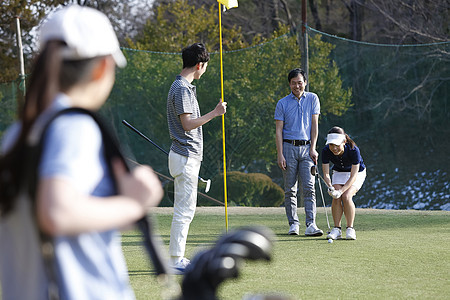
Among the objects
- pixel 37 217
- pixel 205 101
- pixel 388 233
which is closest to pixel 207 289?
pixel 37 217

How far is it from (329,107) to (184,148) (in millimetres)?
6652

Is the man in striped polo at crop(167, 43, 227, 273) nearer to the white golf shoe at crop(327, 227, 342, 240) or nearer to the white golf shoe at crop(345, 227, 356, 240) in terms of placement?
the white golf shoe at crop(327, 227, 342, 240)

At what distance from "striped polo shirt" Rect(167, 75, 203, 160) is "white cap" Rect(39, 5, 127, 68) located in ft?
11.2

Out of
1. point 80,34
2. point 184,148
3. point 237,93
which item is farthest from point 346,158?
point 80,34

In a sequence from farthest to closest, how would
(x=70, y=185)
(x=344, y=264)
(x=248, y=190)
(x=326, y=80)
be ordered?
1. (x=326, y=80)
2. (x=248, y=190)
3. (x=344, y=264)
4. (x=70, y=185)

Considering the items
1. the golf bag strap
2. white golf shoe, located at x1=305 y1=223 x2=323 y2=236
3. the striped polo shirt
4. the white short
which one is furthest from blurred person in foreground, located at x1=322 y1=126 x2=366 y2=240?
the golf bag strap

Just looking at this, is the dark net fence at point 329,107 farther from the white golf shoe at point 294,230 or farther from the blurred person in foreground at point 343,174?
the blurred person in foreground at point 343,174

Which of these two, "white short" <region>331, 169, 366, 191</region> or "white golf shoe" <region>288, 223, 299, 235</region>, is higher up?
"white short" <region>331, 169, 366, 191</region>

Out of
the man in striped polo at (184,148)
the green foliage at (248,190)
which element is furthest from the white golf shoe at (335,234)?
the green foliage at (248,190)

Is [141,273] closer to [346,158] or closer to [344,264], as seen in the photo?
[344,264]

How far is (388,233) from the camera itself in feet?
24.6

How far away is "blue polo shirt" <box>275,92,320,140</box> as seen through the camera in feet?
24.2

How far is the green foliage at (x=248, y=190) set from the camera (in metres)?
11.1

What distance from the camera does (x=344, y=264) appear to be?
5.38 meters
